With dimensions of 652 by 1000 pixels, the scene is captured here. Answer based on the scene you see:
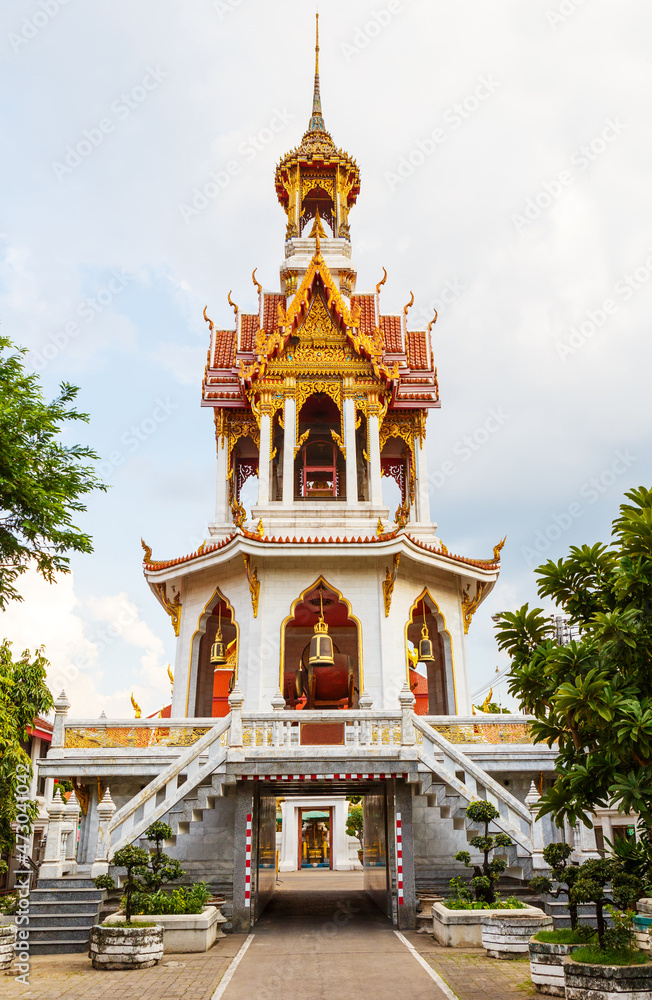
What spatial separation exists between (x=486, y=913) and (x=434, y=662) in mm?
10755

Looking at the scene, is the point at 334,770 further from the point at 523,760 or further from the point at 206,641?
the point at 206,641

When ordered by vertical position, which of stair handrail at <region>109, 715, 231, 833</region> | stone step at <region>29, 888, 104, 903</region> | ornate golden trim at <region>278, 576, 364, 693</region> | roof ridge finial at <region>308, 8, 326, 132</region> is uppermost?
roof ridge finial at <region>308, 8, 326, 132</region>

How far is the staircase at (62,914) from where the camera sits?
45.5ft

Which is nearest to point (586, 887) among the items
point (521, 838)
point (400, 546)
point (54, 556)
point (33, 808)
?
point (521, 838)

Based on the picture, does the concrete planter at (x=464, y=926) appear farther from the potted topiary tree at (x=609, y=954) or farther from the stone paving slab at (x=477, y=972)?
the potted topiary tree at (x=609, y=954)

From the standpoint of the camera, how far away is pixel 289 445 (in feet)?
76.7

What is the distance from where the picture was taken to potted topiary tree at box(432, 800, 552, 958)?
1252cm

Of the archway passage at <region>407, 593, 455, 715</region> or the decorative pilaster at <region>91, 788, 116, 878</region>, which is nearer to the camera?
the decorative pilaster at <region>91, 788, 116, 878</region>

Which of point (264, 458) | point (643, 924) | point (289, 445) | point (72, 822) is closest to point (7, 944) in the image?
point (72, 822)

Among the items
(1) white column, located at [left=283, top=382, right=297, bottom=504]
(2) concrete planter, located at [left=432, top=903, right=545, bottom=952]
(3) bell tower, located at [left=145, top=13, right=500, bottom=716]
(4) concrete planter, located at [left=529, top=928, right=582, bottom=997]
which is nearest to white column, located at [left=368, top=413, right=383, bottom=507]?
(3) bell tower, located at [left=145, top=13, right=500, bottom=716]

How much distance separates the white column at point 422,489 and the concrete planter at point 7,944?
1525 cm

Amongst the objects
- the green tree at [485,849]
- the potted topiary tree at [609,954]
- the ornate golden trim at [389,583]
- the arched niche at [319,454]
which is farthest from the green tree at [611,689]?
the arched niche at [319,454]

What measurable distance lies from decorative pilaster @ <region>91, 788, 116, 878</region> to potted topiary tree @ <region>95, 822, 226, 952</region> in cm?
60

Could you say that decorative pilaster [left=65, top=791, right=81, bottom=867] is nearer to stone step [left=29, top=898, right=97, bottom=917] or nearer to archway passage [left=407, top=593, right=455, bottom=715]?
stone step [left=29, top=898, right=97, bottom=917]
